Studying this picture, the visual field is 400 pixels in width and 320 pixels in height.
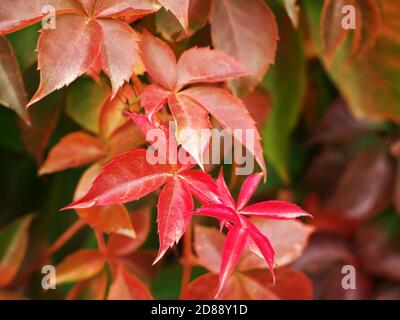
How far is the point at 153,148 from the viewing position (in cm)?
48

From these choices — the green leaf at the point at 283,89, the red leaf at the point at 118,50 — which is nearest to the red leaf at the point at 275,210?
the red leaf at the point at 118,50

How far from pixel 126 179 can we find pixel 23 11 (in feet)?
0.43

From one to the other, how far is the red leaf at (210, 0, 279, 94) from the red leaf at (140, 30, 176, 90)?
3.1 inches

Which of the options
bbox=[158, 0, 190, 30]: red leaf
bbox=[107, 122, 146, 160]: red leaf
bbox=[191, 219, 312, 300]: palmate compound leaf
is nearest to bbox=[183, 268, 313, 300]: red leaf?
bbox=[191, 219, 312, 300]: palmate compound leaf

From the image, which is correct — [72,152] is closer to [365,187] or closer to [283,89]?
[283,89]

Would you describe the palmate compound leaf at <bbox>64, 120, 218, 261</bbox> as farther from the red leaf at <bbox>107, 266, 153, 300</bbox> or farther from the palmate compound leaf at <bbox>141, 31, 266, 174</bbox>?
the red leaf at <bbox>107, 266, 153, 300</bbox>

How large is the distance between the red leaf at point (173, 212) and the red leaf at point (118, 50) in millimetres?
78

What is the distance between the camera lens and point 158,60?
1.65ft

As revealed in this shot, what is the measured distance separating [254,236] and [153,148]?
0.09 meters

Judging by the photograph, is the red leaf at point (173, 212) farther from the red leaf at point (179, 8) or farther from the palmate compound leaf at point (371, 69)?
the palmate compound leaf at point (371, 69)

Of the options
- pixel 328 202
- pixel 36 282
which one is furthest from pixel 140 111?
pixel 328 202

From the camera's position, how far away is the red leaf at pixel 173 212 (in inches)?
17.6

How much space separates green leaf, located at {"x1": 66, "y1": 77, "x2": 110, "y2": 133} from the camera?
637mm
